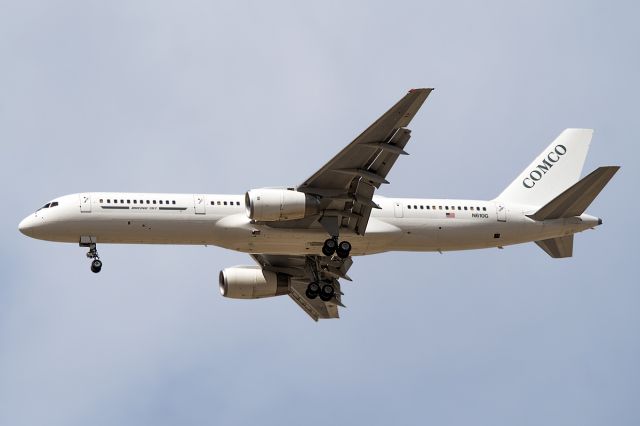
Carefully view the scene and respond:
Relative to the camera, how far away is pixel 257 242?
201 ft

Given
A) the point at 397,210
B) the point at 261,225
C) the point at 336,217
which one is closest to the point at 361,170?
the point at 336,217

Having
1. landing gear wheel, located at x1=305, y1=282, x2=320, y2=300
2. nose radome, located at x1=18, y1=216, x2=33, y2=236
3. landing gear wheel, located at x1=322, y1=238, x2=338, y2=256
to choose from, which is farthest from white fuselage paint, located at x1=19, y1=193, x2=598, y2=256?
landing gear wheel, located at x1=305, y1=282, x2=320, y2=300

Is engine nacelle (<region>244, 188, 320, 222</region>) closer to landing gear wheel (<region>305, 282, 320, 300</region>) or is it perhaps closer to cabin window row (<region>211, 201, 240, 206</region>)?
cabin window row (<region>211, 201, 240, 206</region>)

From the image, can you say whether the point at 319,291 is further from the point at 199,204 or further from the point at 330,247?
the point at 199,204

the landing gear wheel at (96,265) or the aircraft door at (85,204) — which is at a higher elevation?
the aircraft door at (85,204)

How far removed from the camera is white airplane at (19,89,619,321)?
58750 millimetres

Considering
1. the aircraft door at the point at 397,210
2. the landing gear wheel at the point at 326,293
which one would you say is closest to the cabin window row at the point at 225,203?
the landing gear wheel at the point at 326,293

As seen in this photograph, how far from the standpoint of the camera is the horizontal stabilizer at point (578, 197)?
199ft

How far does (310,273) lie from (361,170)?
9.67 m

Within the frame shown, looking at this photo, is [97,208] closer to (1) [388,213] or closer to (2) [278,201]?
(2) [278,201]

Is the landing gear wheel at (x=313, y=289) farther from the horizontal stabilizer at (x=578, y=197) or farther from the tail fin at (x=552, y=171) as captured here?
the horizontal stabilizer at (x=578, y=197)

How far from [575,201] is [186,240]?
18.3m

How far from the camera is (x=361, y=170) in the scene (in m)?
58.7

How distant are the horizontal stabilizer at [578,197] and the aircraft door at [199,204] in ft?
51.9
